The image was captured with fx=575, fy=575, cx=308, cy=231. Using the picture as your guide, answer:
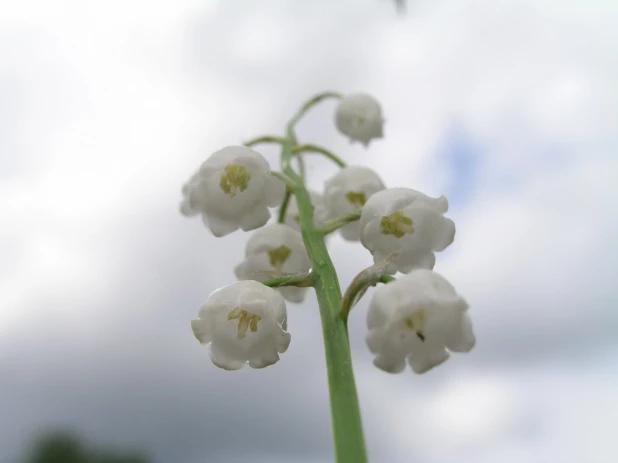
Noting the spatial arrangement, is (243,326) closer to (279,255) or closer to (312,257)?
(312,257)

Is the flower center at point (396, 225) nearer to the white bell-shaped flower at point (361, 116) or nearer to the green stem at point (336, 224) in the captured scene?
the green stem at point (336, 224)

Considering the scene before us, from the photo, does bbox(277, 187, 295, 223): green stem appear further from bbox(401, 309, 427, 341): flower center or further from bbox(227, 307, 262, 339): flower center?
bbox(401, 309, 427, 341): flower center

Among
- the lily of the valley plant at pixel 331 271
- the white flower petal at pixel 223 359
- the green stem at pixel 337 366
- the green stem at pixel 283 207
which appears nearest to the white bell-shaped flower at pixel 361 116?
the lily of the valley plant at pixel 331 271

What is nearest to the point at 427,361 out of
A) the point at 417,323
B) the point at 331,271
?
the point at 417,323

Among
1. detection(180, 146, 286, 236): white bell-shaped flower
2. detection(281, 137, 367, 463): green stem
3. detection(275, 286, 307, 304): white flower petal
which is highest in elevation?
detection(180, 146, 286, 236): white bell-shaped flower

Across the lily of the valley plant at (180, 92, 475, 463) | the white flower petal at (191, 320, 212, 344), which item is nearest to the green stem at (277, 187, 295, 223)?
the lily of the valley plant at (180, 92, 475, 463)

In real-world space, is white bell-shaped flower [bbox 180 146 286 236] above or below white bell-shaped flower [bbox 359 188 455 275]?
above
